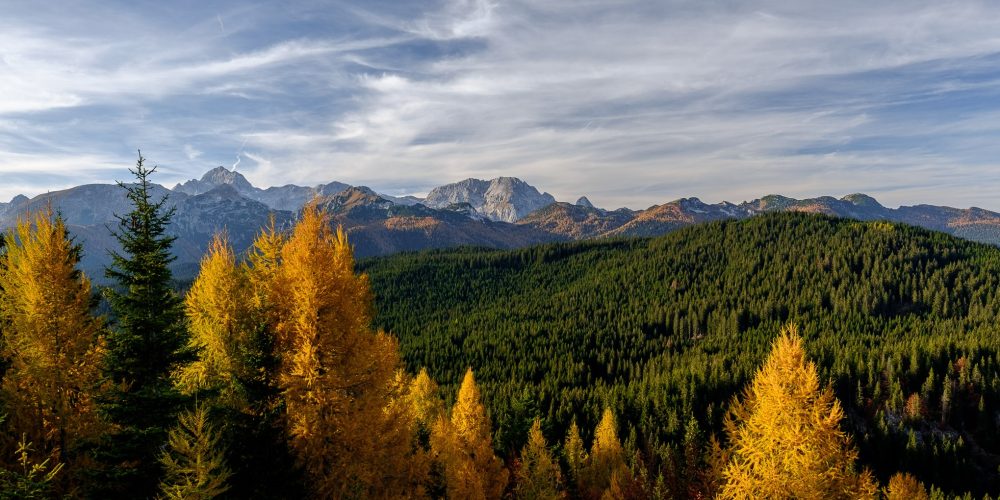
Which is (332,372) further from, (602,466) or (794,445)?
(602,466)

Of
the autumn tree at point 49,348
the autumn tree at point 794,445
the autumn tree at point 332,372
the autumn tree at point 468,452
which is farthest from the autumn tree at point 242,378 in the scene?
the autumn tree at point 468,452

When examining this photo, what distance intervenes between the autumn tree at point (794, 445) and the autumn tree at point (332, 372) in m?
14.9

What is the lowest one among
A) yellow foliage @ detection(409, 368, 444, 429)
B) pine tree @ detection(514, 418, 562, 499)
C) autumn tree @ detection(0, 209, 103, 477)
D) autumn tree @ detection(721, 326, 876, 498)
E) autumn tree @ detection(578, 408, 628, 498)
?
autumn tree @ detection(578, 408, 628, 498)

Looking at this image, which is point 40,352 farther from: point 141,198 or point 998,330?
point 998,330

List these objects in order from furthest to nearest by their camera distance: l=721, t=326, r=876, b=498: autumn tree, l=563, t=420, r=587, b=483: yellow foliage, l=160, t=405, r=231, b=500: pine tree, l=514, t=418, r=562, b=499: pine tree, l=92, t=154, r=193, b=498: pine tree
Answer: l=563, t=420, r=587, b=483: yellow foliage, l=514, t=418, r=562, b=499: pine tree, l=721, t=326, r=876, b=498: autumn tree, l=92, t=154, r=193, b=498: pine tree, l=160, t=405, r=231, b=500: pine tree

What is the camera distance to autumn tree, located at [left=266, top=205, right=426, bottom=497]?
17766mm

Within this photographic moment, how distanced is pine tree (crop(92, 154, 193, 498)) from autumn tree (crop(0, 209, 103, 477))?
1.66m

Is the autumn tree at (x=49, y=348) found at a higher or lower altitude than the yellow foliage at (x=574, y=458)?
→ higher

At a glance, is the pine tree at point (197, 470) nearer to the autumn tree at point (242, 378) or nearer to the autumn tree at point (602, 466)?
the autumn tree at point (242, 378)

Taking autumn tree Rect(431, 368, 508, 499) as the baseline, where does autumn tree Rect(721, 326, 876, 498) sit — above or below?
above

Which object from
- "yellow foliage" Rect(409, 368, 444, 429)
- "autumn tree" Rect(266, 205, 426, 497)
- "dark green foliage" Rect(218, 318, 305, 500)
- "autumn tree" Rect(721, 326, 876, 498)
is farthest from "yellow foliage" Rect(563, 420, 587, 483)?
"dark green foliage" Rect(218, 318, 305, 500)

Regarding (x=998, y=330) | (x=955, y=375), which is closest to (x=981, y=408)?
(x=955, y=375)

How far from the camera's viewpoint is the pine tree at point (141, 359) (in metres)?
18.4

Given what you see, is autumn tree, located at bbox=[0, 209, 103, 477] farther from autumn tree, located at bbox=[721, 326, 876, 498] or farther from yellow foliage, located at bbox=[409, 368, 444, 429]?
yellow foliage, located at bbox=[409, 368, 444, 429]
